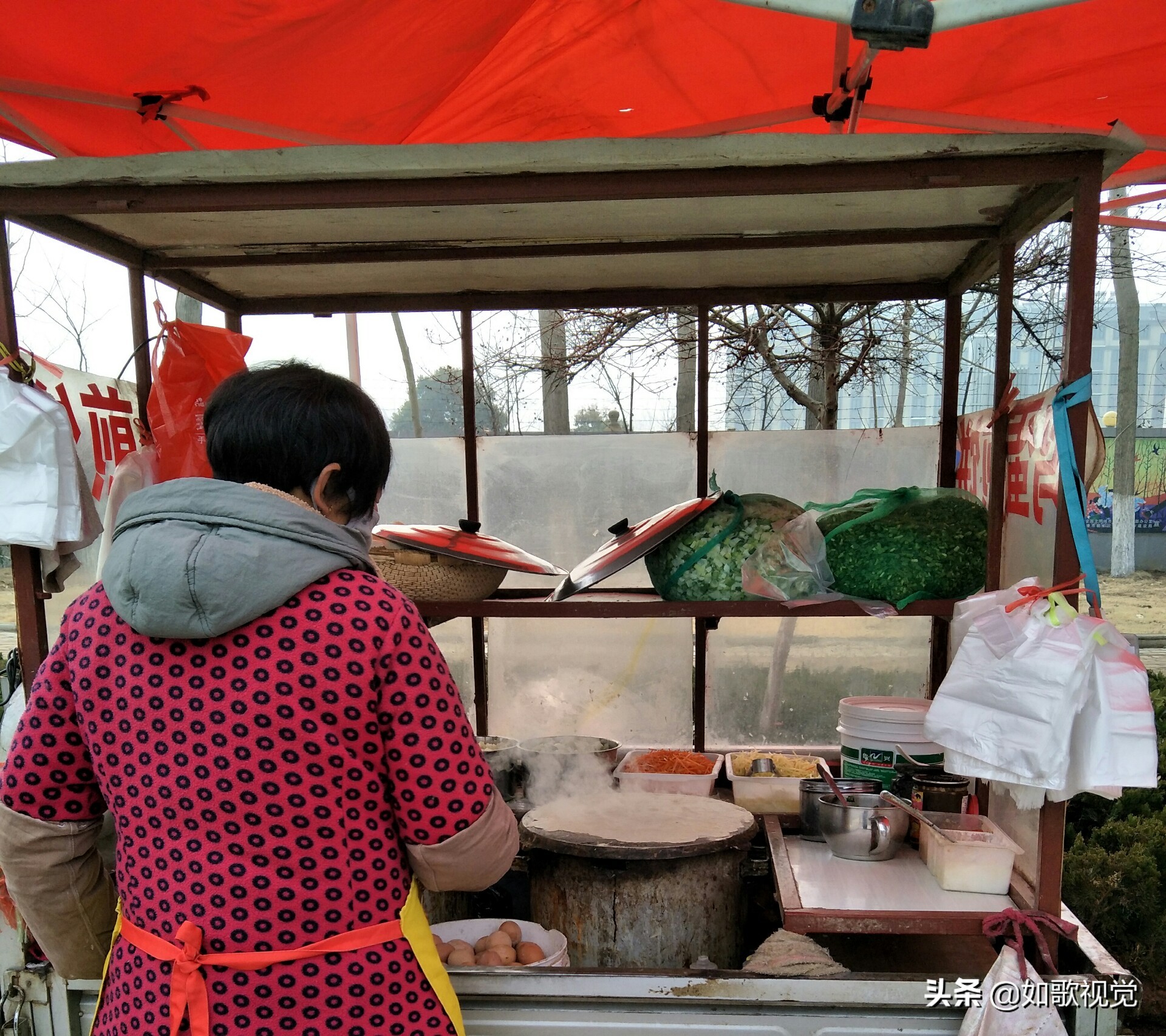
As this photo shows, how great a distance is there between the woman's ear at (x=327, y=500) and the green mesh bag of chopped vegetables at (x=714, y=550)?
1.17 metres

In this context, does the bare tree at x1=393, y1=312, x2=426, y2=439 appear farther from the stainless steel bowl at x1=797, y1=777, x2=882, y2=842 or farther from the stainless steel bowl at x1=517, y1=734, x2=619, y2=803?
the stainless steel bowl at x1=797, y1=777, x2=882, y2=842

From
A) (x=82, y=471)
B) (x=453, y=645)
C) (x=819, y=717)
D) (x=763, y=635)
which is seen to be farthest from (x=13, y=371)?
(x=819, y=717)

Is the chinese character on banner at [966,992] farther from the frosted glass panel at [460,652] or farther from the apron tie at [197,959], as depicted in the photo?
the frosted glass panel at [460,652]

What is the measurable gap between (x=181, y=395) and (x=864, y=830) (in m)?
2.18

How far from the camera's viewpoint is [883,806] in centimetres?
223

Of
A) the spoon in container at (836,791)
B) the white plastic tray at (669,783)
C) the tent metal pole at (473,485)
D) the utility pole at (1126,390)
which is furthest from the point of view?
the utility pole at (1126,390)

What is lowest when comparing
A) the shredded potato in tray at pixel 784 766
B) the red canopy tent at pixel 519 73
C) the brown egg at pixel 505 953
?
the brown egg at pixel 505 953

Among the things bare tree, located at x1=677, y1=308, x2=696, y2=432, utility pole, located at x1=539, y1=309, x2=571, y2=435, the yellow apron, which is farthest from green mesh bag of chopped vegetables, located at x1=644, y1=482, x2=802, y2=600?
bare tree, located at x1=677, y1=308, x2=696, y2=432

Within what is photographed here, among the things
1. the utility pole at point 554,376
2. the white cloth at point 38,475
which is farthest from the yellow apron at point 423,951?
the utility pole at point 554,376

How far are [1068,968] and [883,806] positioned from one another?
1.65ft

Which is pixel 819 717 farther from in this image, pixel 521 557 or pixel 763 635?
pixel 521 557

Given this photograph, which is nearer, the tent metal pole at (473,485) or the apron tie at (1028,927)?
the apron tie at (1028,927)

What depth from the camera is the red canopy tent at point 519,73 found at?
7.55 feet

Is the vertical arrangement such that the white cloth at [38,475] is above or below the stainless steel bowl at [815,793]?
above
